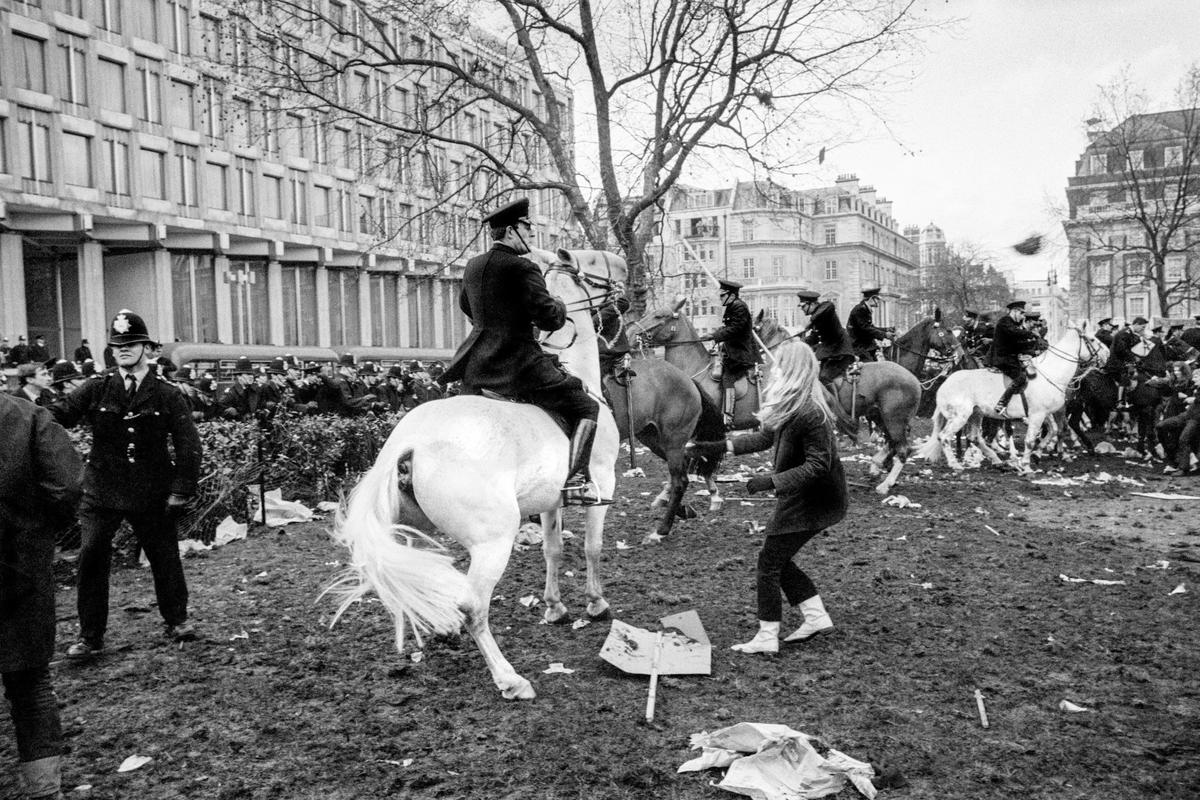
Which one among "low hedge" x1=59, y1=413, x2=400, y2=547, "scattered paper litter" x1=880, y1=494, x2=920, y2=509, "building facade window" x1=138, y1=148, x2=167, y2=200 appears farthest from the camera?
"building facade window" x1=138, y1=148, x2=167, y2=200

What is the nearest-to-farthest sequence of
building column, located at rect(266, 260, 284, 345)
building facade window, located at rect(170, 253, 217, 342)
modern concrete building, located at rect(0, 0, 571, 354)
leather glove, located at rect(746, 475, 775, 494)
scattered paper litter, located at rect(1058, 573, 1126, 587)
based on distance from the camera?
leather glove, located at rect(746, 475, 775, 494) < scattered paper litter, located at rect(1058, 573, 1126, 587) < modern concrete building, located at rect(0, 0, 571, 354) < building facade window, located at rect(170, 253, 217, 342) < building column, located at rect(266, 260, 284, 345)

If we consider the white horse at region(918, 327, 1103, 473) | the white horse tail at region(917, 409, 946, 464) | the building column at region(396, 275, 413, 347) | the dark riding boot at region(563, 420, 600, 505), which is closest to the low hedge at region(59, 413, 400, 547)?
the dark riding boot at region(563, 420, 600, 505)

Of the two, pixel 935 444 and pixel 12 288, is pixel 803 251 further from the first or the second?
pixel 935 444

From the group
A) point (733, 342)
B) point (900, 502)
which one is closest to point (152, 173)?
point (733, 342)

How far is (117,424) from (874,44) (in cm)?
1433

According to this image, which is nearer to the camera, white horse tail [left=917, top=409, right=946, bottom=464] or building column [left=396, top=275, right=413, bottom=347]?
white horse tail [left=917, top=409, right=946, bottom=464]

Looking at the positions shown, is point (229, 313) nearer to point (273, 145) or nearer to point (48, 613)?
point (273, 145)

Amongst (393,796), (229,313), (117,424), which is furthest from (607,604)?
(229,313)

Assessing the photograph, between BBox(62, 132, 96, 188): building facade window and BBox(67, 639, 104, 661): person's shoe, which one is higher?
BBox(62, 132, 96, 188): building facade window

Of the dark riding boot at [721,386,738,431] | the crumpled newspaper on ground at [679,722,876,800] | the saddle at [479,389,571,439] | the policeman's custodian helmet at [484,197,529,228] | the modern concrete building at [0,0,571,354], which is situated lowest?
the crumpled newspaper on ground at [679,722,876,800]

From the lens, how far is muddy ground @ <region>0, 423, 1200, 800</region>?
435 cm

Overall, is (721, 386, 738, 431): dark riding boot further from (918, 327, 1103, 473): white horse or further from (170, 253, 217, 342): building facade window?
(170, 253, 217, 342): building facade window

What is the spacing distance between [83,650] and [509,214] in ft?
13.3

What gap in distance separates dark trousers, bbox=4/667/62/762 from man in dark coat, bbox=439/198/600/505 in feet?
8.79
